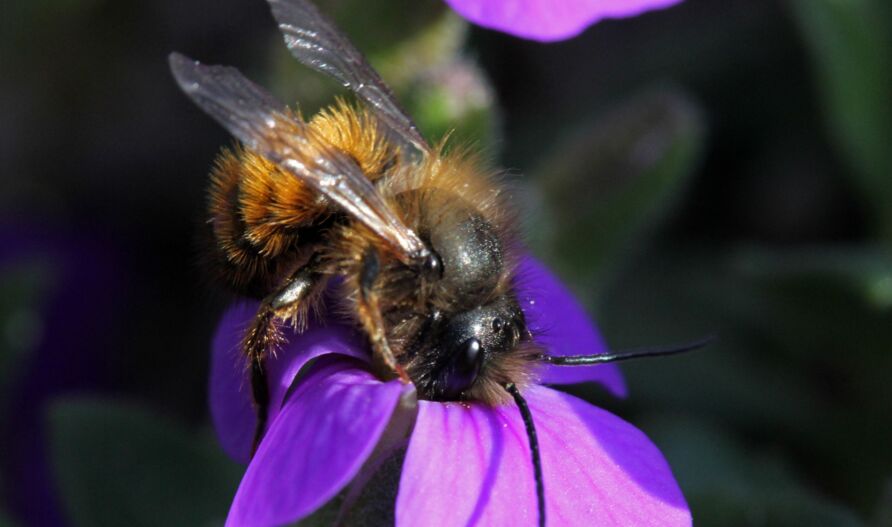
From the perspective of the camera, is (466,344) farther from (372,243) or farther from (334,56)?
(334,56)

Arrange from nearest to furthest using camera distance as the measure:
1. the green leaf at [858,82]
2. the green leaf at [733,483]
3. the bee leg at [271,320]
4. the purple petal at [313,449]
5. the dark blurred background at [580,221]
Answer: the purple petal at [313,449]
the bee leg at [271,320]
the green leaf at [733,483]
the dark blurred background at [580,221]
the green leaf at [858,82]

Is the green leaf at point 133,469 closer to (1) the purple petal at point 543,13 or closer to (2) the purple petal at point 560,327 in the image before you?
(2) the purple petal at point 560,327

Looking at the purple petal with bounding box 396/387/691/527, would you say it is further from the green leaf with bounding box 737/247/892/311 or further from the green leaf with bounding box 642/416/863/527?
the green leaf with bounding box 737/247/892/311

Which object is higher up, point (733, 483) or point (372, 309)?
point (372, 309)

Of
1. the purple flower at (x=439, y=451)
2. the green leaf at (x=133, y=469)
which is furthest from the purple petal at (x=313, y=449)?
the green leaf at (x=133, y=469)

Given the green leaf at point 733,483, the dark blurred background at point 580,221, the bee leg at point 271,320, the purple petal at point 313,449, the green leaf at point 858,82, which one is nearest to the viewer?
the purple petal at point 313,449

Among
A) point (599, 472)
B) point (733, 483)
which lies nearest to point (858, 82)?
point (733, 483)

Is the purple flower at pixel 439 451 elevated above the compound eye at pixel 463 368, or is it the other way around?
the compound eye at pixel 463 368

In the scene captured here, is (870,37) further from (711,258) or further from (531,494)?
(531,494)
